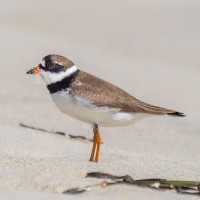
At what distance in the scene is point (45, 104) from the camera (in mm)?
8930

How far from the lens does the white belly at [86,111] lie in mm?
4637

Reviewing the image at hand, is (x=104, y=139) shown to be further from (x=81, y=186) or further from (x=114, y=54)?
(x=114, y=54)

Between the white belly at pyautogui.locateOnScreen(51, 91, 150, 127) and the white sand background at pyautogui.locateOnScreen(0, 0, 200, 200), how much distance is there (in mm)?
401

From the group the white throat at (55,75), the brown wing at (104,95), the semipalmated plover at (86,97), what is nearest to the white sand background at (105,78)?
the white throat at (55,75)

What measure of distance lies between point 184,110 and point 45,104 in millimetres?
2446

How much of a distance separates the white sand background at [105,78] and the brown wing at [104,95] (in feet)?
1.70

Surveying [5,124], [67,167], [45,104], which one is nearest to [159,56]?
[45,104]

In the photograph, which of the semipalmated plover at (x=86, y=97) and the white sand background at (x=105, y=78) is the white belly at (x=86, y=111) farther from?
the white sand background at (x=105, y=78)

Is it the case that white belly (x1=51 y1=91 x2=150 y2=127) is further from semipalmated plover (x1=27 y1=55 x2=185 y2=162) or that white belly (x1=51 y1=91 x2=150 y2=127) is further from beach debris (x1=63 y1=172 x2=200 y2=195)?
beach debris (x1=63 y1=172 x2=200 y2=195)

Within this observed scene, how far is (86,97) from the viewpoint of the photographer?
468 centimetres

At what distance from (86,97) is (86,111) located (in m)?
0.13

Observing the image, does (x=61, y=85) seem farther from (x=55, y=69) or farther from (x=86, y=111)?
(x=86, y=111)

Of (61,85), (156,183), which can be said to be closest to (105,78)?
(61,85)

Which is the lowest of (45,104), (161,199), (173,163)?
(161,199)
